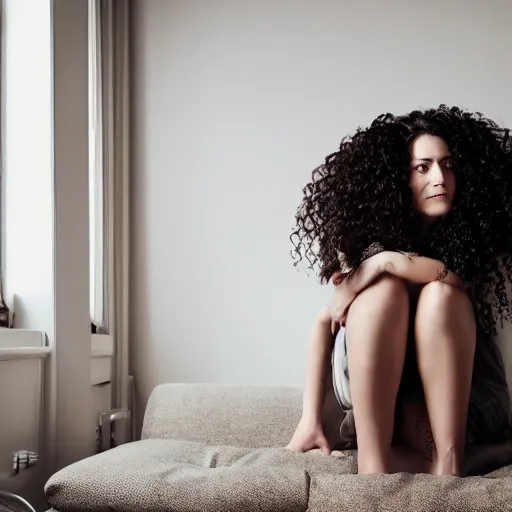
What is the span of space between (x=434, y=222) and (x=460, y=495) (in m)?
0.67

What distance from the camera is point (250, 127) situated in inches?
85.0

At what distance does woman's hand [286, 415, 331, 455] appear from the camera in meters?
1.90

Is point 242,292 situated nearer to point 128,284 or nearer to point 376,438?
point 128,284

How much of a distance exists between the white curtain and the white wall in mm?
37

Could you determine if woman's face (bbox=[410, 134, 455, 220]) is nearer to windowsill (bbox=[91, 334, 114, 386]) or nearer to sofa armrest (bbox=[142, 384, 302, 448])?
sofa armrest (bbox=[142, 384, 302, 448])

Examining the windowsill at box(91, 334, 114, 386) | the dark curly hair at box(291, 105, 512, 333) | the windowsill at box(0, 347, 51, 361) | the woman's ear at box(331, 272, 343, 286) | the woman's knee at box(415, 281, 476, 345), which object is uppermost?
the dark curly hair at box(291, 105, 512, 333)

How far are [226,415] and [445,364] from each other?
1.83 ft

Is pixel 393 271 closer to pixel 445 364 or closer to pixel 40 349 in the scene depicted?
pixel 445 364

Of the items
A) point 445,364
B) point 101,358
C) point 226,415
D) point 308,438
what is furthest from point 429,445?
point 101,358

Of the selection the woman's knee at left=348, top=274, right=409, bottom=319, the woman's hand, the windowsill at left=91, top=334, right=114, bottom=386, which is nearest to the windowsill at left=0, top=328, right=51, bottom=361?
the windowsill at left=91, top=334, right=114, bottom=386

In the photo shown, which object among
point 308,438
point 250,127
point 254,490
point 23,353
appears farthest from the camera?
point 250,127

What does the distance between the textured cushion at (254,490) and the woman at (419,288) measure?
328mm

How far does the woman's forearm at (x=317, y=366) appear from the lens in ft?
6.32

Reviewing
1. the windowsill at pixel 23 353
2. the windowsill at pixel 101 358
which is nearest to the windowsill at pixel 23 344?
the windowsill at pixel 23 353
